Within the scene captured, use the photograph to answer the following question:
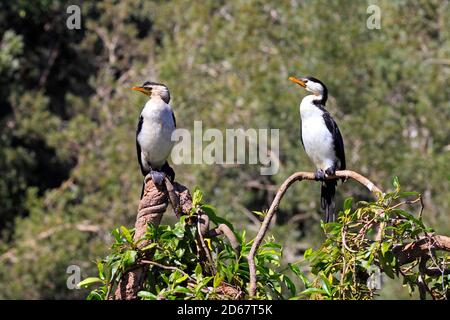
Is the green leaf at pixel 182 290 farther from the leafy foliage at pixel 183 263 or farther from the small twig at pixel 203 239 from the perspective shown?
the small twig at pixel 203 239

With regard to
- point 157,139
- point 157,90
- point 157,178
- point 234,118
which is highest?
point 234,118

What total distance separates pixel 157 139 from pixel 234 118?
10.7 metres

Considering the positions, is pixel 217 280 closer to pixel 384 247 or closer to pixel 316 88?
pixel 384 247

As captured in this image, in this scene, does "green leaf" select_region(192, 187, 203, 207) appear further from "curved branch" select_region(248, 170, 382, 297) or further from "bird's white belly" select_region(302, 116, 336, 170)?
"bird's white belly" select_region(302, 116, 336, 170)

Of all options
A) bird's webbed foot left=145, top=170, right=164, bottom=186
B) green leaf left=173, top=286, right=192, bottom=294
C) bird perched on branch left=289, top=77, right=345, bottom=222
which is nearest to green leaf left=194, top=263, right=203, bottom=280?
green leaf left=173, top=286, right=192, bottom=294

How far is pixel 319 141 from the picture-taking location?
26.2 feet

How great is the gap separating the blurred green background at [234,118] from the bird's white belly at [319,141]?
6.89m

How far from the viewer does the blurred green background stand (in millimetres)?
17219

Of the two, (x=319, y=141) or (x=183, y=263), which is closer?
(x=183, y=263)

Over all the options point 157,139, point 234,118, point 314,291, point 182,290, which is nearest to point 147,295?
point 182,290

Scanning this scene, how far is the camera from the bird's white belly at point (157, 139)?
7.46 metres

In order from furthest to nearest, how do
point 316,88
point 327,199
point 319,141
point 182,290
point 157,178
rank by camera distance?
1. point 316,88
2. point 319,141
3. point 327,199
4. point 157,178
5. point 182,290

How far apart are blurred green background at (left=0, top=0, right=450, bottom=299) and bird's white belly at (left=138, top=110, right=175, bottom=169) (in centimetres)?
779
